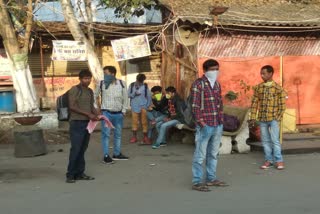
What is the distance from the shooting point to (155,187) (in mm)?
7418

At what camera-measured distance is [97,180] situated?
8000 mm

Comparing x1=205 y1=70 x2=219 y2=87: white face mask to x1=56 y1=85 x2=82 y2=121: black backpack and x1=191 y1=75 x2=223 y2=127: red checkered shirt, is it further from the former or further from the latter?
x1=56 y1=85 x2=82 y2=121: black backpack

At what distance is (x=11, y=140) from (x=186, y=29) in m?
5.02

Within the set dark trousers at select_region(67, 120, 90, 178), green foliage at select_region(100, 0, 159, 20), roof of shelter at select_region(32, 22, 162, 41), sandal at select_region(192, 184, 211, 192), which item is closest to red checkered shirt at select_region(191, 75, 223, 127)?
sandal at select_region(192, 184, 211, 192)

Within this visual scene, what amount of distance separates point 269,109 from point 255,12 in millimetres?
5803

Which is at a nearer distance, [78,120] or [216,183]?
[216,183]

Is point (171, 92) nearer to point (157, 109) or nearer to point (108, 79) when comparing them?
point (157, 109)

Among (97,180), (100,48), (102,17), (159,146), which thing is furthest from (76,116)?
(102,17)

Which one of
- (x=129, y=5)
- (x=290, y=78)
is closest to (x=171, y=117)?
(x=290, y=78)

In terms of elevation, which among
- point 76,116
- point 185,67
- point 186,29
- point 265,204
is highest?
point 186,29

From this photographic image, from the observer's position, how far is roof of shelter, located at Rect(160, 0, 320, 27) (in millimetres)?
12367

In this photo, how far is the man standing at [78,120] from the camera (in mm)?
7746

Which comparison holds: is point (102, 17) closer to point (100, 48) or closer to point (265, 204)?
point (100, 48)

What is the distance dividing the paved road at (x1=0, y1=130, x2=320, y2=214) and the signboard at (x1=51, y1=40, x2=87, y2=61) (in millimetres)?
3691
